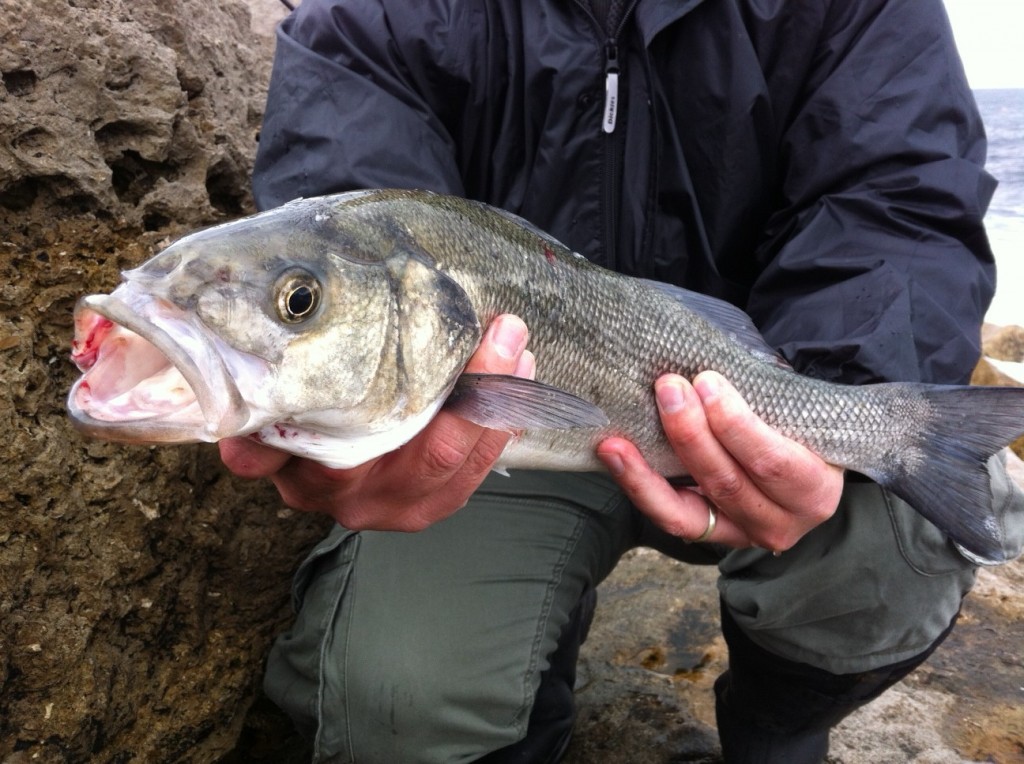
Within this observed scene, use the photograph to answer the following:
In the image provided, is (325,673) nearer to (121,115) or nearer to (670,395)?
(670,395)

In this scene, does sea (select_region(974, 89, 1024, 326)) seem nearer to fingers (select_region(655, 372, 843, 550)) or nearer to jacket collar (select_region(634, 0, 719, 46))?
jacket collar (select_region(634, 0, 719, 46))

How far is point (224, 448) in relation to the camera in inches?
80.9

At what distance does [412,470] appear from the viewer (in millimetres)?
2117

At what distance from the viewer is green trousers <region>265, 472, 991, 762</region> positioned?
8.27 ft

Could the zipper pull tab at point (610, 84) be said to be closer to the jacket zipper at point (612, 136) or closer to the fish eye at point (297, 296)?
the jacket zipper at point (612, 136)

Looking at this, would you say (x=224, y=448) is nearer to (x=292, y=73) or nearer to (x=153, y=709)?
(x=153, y=709)

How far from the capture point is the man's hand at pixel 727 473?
2.23 metres

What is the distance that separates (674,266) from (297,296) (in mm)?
1569

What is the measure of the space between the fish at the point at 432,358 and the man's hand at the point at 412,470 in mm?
67

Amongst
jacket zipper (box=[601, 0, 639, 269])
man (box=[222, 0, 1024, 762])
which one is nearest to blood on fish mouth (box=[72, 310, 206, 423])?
man (box=[222, 0, 1024, 762])

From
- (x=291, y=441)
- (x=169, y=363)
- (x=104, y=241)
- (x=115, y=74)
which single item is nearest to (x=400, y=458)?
(x=291, y=441)

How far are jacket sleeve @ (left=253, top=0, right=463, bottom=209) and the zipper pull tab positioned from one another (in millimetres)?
535

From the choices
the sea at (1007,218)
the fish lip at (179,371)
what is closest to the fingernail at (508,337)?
the fish lip at (179,371)

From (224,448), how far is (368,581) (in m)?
0.84
